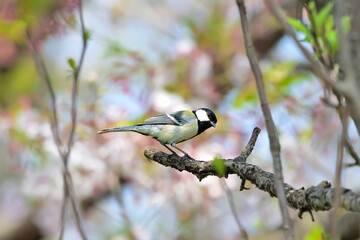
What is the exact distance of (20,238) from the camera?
19.3 ft

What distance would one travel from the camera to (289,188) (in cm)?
127

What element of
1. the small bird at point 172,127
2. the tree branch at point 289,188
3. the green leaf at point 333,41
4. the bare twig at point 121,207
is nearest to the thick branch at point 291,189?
the tree branch at point 289,188

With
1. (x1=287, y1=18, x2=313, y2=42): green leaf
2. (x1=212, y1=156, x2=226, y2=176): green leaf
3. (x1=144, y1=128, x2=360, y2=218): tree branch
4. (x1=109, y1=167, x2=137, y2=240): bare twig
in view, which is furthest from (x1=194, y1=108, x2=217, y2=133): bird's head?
(x1=212, y1=156, x2=226, y2=176): green leaf

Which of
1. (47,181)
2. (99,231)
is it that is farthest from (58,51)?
(47,181)

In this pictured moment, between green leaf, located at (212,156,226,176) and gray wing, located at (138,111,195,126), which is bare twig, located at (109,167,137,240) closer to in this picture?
gray wing, located at (138,111,195,126)

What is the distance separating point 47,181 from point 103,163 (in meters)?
0.67

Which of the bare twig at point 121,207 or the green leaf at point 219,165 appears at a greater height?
the bare twig at point 121,207

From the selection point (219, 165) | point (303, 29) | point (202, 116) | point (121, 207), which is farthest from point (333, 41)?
point (121, 207)

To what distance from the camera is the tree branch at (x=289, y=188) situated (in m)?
1.00

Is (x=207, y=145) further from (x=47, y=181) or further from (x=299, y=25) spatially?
(x=299, y=25)

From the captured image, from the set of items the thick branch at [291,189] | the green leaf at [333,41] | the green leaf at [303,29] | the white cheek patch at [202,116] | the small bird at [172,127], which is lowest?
the thick branch at [291,189]

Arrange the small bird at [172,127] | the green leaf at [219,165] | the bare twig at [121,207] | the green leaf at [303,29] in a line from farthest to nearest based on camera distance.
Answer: the bare twig at [121,207] < the small bird at [172,127] < the green leaf at [303,29] < the green leaf at [219,165]

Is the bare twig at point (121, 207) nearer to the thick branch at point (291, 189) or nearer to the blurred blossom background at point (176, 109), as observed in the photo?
the blurred blossom background at point (176, 109)

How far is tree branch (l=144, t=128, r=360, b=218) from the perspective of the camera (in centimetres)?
100
